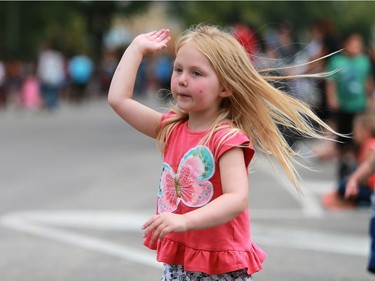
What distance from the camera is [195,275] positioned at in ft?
12.6

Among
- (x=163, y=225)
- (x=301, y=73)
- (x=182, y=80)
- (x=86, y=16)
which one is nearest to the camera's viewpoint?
(x=163, y=225)

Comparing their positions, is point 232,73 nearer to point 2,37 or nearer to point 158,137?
point 158,137

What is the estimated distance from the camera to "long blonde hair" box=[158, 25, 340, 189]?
3.80 m

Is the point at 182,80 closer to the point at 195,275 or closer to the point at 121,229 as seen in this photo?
the point at 195,275

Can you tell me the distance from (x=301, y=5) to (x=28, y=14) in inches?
1052

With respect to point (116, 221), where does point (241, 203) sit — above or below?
above

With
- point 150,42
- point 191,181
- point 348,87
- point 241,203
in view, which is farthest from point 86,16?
point 241,203

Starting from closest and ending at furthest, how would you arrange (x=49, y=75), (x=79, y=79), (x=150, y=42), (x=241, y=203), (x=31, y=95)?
1. (x=241, y=203)
2. (x=150, y=42)
3. (x=49, y=75)
4. (x=31, y=95)
5. (x=79, y=79)

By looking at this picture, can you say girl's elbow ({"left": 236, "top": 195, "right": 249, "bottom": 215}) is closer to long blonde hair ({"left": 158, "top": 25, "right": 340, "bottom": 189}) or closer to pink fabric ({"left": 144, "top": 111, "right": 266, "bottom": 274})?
pink fabric ({"left": 144, "top": 111, "right": 266, "bottom": 274})

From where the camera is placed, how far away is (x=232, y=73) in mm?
3816

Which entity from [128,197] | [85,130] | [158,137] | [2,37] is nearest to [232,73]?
[158,137]

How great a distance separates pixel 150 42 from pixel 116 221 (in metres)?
4.99

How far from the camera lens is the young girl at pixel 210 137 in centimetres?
375

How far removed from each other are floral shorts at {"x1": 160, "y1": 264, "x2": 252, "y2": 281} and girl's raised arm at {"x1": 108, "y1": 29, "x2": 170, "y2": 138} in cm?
58
